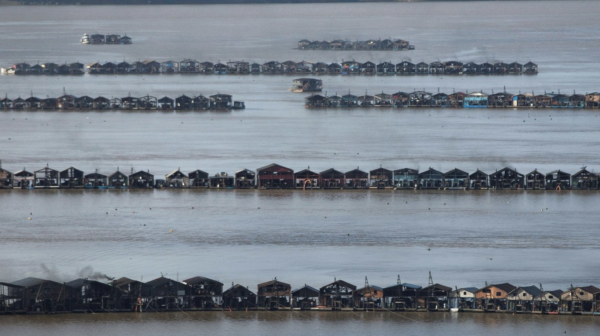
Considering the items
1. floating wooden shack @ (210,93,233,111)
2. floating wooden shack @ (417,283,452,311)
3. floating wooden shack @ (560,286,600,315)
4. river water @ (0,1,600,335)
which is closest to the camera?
floating wooden shack @ (560,286,600,315)

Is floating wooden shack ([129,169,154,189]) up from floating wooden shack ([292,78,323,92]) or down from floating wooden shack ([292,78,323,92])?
down

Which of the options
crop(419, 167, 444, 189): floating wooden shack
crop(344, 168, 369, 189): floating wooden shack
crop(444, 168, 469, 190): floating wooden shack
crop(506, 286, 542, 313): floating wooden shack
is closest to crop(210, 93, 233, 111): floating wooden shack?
crop(344, 168, 369, 189): floating wooden shack

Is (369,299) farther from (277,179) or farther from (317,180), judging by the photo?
(277,179)

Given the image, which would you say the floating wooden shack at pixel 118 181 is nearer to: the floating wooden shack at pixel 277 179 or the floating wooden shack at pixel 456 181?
the floating wooden shack at pixel 277 179

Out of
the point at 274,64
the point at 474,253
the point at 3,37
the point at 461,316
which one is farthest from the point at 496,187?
the point at 3,37

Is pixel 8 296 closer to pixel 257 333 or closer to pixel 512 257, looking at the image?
pixel 257 333

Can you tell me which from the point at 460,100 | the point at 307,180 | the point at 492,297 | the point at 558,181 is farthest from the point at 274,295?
the point at 460,100

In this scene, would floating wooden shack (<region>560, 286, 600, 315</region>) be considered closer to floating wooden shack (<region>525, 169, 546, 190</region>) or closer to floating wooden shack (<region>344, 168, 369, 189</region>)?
floating wooden shack (<region>525, 169, 546, 190</region>)
